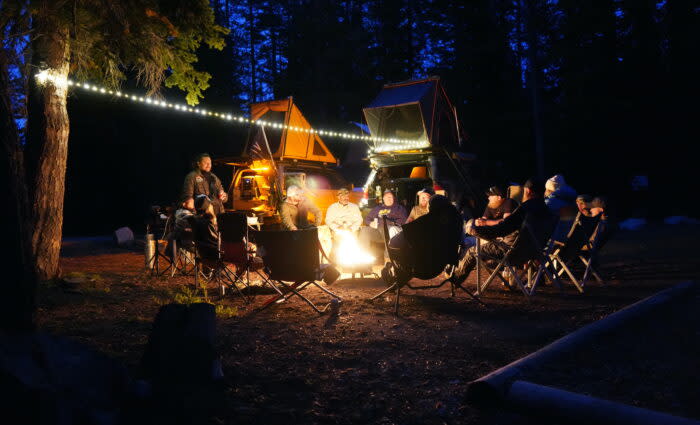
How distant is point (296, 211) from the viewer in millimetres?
8008

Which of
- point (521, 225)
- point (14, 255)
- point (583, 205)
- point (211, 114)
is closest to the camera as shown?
point (14, 255)

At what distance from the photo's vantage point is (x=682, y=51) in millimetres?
17141

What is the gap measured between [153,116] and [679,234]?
70.0 ft

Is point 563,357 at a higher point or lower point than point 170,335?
lower

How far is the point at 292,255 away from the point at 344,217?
110 inches

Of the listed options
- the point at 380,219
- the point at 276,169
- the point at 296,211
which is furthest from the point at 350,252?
the point at 276,169

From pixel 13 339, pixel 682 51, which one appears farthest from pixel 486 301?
pixel 682 51

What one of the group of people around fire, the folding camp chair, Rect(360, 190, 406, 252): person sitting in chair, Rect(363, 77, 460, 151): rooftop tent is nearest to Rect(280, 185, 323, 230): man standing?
the group of people around fire

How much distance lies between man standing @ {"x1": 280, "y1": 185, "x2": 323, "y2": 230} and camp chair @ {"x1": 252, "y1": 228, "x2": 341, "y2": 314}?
8.57ft

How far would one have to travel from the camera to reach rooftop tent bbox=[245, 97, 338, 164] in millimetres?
10712

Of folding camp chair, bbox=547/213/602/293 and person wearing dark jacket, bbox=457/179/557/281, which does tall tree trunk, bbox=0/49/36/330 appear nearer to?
person wearing dark jacket, bbox=457/179/557/281

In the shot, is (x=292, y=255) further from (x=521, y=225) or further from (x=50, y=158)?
(x=50, y=158)

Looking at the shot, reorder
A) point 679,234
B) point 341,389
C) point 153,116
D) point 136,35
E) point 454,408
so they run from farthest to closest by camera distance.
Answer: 1. point 153,116
2. point 679,234
3. point 136,35
4. point 341,389
5. point 454,408

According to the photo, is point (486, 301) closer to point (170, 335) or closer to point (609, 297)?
point (609, 297)
